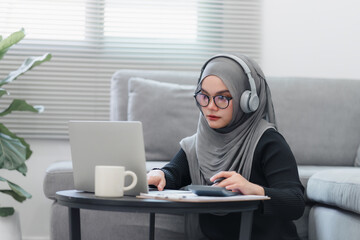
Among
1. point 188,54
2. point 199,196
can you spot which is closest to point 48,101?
point 188,54

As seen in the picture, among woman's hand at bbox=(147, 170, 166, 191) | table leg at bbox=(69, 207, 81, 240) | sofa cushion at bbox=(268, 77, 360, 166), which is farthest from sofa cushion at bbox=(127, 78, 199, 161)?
table leg at bbox=(69, 207, 81, 240)

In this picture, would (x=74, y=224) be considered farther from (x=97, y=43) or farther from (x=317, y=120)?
(x=97, y=43)

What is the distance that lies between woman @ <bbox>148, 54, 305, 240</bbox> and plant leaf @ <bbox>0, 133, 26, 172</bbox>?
0.97 metres

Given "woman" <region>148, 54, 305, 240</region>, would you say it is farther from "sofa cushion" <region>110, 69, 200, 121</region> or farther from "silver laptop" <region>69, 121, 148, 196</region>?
"sofa cushion" <region>110, 69, 200, 121</region>

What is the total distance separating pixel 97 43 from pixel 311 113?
1.33 metres

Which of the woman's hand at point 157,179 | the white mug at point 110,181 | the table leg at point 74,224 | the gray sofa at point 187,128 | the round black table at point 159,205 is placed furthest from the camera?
the gray sofa at point 187,128

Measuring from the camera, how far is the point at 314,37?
138 inches

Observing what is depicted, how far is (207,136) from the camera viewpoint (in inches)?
76.5

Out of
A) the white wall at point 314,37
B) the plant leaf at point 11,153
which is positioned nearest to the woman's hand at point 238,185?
the plant leaf at point 11,153

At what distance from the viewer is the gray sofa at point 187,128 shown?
237cm

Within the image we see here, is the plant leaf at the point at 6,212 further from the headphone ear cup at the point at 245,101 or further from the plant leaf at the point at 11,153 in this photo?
the headphone ear cup at the point at 245,101

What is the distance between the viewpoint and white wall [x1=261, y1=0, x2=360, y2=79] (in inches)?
138

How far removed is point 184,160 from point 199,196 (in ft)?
2.00

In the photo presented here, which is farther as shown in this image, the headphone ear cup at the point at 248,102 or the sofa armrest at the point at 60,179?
the sofa armrest at the point at 60,179
